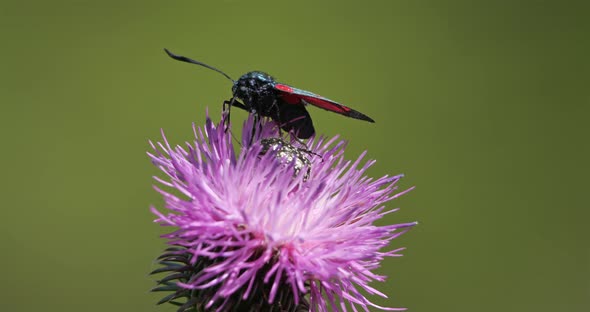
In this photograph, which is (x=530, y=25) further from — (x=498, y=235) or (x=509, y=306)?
(x=509, y=306)

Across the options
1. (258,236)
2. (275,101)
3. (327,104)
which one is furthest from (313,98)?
(258,236)

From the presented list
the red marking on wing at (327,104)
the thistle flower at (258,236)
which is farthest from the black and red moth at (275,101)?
the thistle flower at (258,236)

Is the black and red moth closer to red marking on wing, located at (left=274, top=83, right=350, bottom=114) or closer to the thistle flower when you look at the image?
red marking on wing, located at (left=274, top=83, right=350, bottom=114)

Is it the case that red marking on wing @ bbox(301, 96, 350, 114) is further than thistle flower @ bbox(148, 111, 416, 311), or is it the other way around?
red marking on wing @ bbox(301, 96, 350, 114)

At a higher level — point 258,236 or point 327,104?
point 327,104

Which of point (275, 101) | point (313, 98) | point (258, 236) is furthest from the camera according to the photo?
point (275, 101)

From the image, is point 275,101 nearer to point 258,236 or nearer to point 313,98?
point 313,98

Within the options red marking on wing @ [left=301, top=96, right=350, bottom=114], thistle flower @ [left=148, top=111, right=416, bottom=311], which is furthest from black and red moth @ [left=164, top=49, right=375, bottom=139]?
thistle flower @ [left=148, top=111, right=416, bottom=311]
